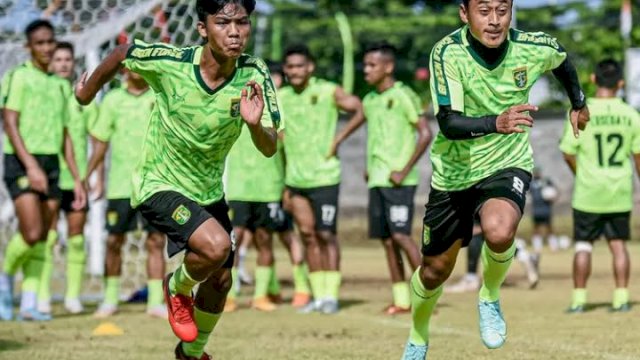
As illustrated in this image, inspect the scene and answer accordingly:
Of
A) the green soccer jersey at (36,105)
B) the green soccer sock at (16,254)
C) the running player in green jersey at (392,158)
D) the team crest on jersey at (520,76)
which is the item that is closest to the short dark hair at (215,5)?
the team crest on jersey at (520,76)

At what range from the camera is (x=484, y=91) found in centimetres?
819

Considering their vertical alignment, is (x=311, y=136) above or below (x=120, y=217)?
above

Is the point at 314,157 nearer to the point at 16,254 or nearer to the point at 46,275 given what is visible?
the point at 46,275

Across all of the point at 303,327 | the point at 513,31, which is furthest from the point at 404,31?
the point at 513,31

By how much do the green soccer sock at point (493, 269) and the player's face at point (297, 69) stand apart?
5.83 meters

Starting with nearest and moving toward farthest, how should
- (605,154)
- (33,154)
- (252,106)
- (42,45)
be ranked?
1. (252,106)
2. (42,45)
3. (33,154)
4. (605,154)

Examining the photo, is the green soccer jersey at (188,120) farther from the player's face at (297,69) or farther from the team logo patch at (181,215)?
the player's face at (297,69)

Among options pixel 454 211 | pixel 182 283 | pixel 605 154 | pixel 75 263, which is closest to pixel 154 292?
pixel 75 263

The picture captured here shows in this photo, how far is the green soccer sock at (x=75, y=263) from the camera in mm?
13398

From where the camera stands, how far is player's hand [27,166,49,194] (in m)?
11.8

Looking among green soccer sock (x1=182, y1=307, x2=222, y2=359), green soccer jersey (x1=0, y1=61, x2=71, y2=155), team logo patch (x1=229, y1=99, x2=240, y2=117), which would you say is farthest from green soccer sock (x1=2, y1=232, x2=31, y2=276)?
team logo patch (x1=229, y1=99, x2=240, y2=117)

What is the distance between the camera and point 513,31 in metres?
8.32

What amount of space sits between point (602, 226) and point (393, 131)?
2.08 meters

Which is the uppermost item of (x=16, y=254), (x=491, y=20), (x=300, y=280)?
(x=491, y=20)
